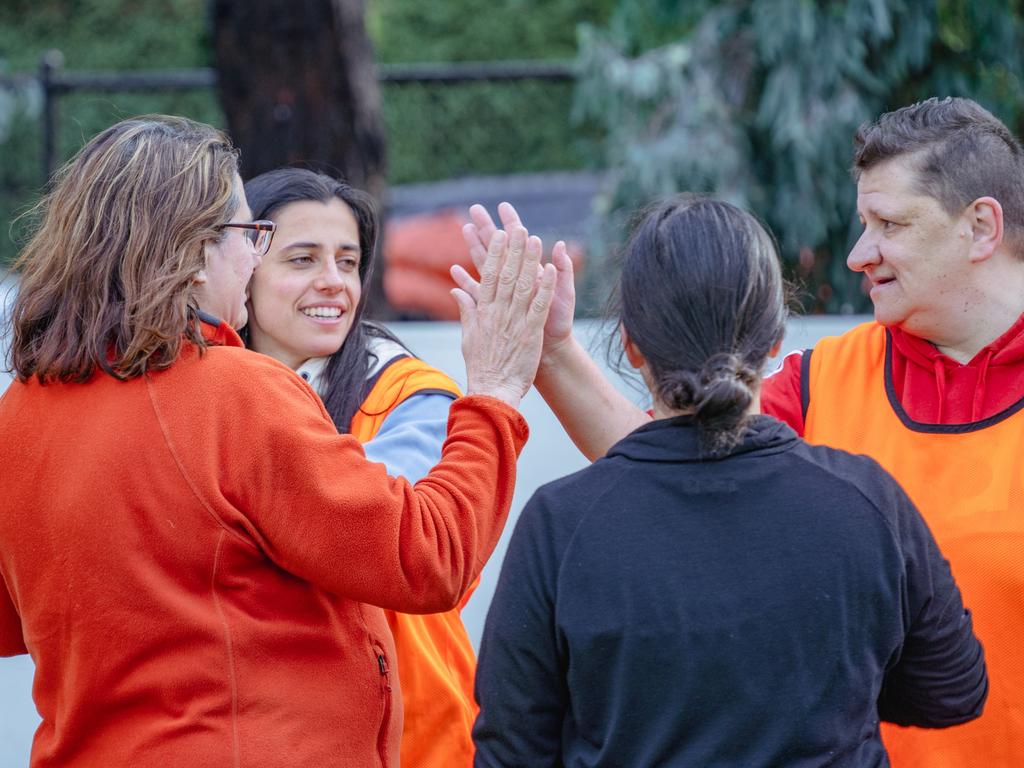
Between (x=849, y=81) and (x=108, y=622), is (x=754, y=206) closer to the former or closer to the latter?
(x=849, y=81)

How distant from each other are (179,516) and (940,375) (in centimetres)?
139

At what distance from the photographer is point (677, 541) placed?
156 cm

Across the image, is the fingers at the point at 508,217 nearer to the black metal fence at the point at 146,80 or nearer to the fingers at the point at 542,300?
the fingers at the point at 542,300

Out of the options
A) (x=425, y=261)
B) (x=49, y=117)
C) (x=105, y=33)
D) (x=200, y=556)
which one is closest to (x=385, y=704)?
(x=200, y=556)

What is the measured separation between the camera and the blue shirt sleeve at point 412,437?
7.54ft

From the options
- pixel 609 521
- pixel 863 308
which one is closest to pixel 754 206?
pixel 863 308

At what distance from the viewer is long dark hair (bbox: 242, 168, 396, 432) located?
2.51 metres

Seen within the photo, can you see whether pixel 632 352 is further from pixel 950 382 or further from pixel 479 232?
pixel 950 382

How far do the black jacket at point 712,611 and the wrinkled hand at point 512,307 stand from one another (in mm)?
457

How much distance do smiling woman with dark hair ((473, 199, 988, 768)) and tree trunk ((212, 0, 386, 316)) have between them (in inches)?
138

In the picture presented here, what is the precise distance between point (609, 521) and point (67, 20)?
13671 mm

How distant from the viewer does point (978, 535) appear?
2082 mm

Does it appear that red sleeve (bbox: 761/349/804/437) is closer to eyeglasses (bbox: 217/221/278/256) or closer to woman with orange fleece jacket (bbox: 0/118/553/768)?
woman with orange fleece jacket (bbox: 0/118/553/768)

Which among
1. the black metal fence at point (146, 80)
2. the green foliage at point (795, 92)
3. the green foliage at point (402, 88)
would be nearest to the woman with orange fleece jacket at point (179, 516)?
the green foliage at point (402, 88)
